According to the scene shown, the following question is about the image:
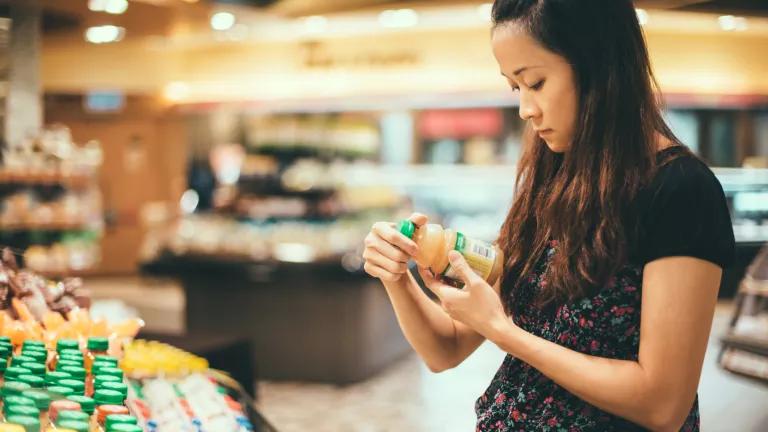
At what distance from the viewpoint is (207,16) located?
7.43 meters

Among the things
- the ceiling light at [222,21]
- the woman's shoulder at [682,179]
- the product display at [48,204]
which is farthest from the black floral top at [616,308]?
the ceiling light at [222,21]

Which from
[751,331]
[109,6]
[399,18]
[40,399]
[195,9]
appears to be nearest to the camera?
[40,399]

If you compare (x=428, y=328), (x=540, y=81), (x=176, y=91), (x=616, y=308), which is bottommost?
(x=428, y=328)

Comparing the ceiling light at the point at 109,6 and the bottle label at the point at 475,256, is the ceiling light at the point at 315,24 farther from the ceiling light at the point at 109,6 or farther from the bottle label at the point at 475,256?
the bottle label at the point at 475,256

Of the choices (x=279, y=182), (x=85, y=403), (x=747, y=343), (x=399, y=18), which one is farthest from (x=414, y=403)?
(x=399, y=18)

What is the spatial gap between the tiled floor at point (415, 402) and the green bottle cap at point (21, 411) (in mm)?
3866

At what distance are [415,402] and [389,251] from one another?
439cm

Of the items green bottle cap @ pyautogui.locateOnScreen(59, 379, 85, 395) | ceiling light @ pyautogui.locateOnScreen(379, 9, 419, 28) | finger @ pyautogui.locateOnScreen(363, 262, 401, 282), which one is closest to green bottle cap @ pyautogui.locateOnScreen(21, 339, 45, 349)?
green bottle cap @ pyautogui.locateOnScreen(59, 379, 85, 395)

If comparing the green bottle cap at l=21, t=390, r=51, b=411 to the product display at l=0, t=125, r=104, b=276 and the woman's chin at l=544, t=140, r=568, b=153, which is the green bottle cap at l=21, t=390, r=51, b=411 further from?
the product display at l=0, t=125, r=104, b=276

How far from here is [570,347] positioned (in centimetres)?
136

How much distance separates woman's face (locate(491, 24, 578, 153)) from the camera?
53.8 inches

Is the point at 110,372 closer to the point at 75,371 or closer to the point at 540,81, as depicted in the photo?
the point at 75,371

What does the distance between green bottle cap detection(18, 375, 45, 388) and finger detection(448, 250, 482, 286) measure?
79 centimetres

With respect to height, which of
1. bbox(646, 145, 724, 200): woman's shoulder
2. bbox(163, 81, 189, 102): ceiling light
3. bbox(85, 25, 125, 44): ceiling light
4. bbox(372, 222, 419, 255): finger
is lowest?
bbox(372, 222, 419, 255): finger
